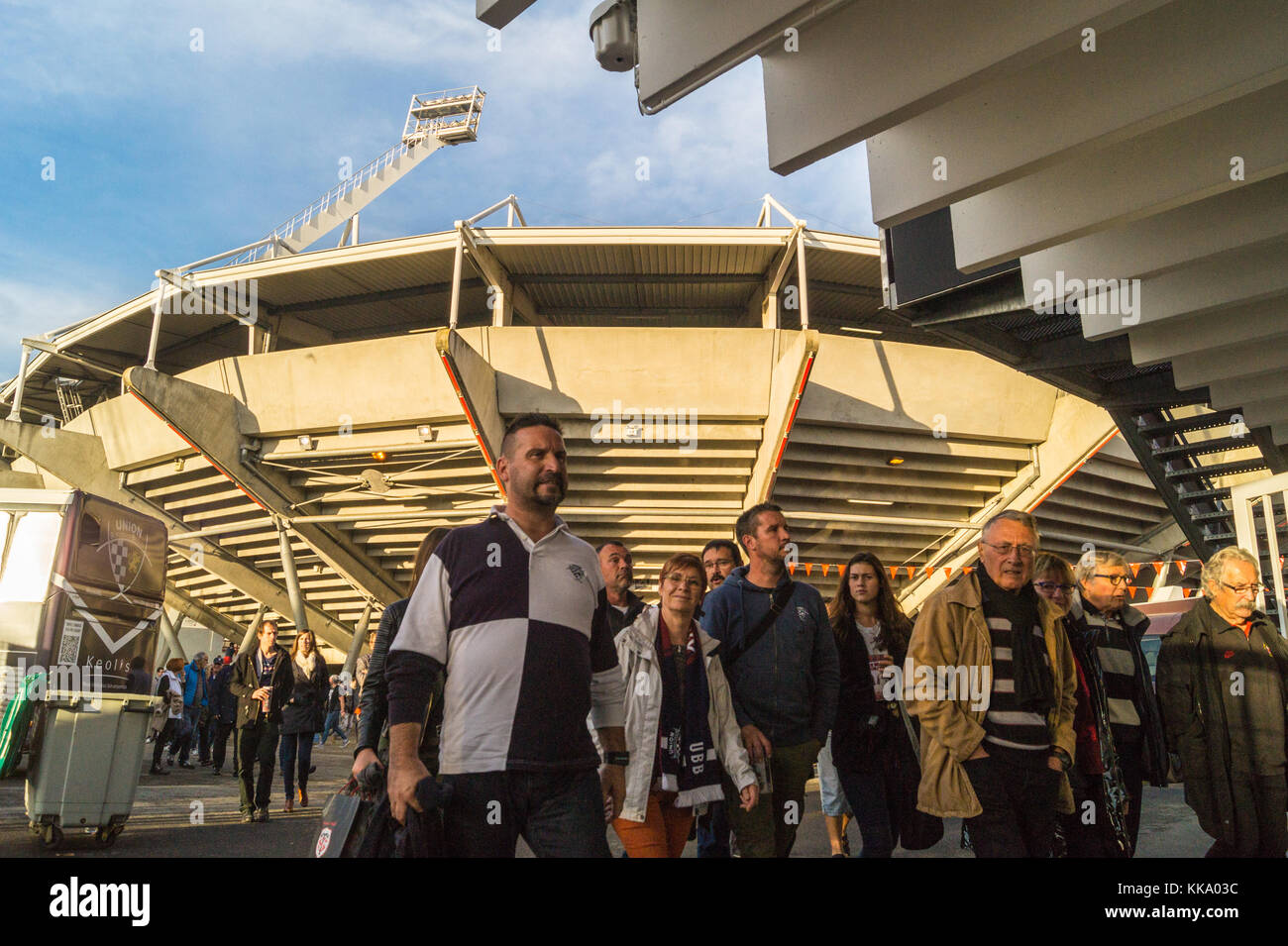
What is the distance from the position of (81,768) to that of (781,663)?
4857mm

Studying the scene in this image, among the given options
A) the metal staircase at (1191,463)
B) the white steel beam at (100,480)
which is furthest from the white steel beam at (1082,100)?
the white steel beam at (100,480)

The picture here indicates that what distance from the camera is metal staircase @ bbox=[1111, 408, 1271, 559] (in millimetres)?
8430

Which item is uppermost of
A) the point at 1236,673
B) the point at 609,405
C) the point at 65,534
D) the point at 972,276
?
the point at 609,405

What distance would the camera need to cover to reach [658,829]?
3.55m

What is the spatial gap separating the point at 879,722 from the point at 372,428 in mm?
14667

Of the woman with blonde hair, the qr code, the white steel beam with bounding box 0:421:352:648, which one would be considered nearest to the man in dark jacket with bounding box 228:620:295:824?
the qr code

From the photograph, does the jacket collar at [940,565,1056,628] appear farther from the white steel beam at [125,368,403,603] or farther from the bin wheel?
the white steel beam at [125,368,403,603]

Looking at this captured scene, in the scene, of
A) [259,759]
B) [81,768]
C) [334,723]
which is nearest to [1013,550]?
[81,768]

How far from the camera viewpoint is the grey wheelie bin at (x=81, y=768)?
581cm

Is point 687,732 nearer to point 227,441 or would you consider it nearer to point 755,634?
point 755,634
